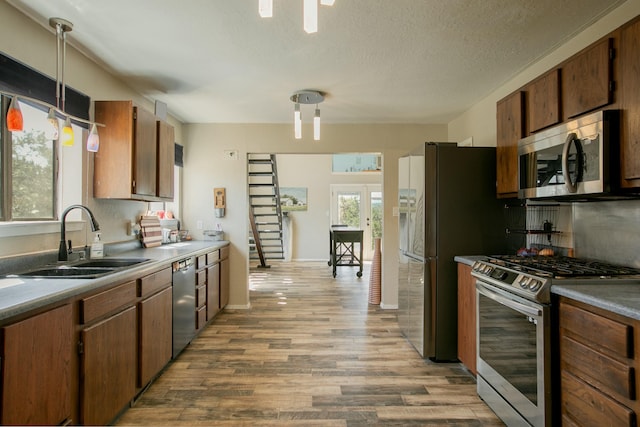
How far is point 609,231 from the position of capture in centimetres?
203

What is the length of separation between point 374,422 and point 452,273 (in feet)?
4.41

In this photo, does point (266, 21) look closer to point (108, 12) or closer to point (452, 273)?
point (108, 12)

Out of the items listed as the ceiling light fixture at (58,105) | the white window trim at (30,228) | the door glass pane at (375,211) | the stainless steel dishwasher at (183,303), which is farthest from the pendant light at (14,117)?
the door glass pane at (375,211)

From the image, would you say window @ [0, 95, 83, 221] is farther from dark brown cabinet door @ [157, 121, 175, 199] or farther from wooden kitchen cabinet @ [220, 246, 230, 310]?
wooden kitchen cabinet @ [220, 246, 230, 310]

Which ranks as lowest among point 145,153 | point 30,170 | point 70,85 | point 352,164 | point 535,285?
point 535,285

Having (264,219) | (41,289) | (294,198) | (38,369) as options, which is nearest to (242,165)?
(41,289)

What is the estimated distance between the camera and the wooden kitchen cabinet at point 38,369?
3.94 feet

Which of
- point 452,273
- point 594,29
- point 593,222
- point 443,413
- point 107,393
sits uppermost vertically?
point 594,29

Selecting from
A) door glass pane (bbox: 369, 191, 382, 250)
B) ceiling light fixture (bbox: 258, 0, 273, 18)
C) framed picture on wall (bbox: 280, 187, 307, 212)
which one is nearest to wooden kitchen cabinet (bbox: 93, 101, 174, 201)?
ceiling light fixture (bbox: 258, 0, 273, 18)

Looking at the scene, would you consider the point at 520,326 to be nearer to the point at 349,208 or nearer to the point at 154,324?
the point at 154,324

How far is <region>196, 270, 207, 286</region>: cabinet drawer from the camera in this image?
321 centimetres

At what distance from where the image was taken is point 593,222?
84.3 inches

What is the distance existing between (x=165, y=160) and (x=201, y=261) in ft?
3.43

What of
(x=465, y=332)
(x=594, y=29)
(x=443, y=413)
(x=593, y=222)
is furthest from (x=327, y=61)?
(x=443, y=413)
